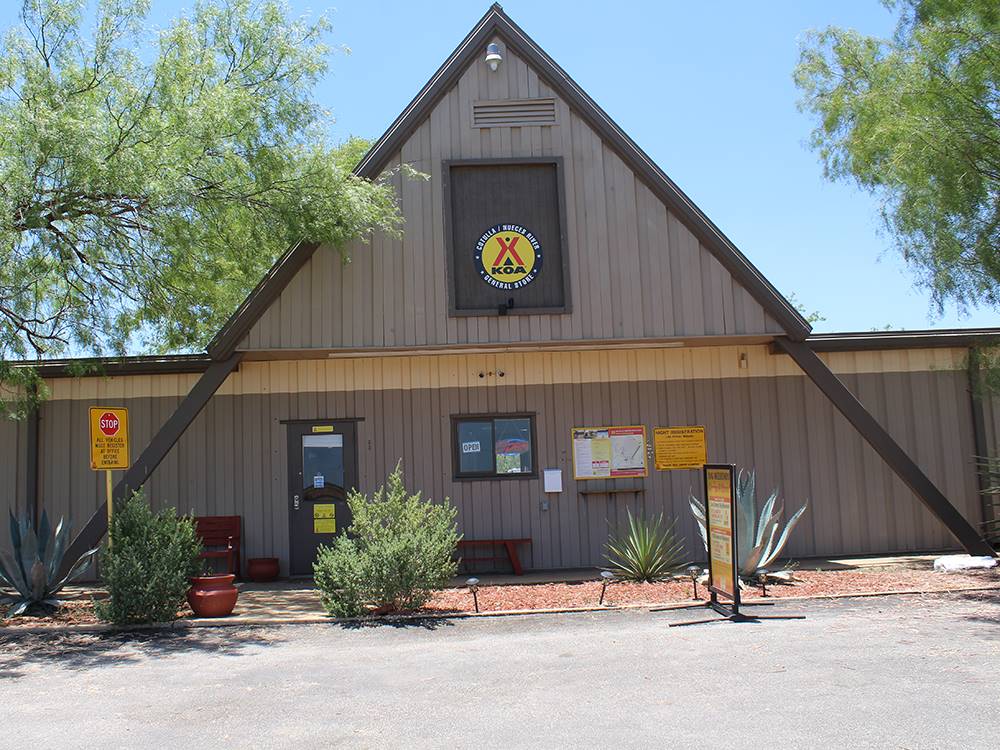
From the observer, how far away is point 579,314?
12.4 m

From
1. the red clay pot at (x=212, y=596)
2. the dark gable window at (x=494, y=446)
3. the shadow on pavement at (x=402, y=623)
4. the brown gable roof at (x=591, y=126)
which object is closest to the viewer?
the shadow on pavement at (x=402, y=623)

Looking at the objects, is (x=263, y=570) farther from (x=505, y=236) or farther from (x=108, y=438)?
(x=505, y=236)

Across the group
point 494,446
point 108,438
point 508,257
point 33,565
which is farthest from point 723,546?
point 33,565

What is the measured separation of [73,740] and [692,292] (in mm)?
9137

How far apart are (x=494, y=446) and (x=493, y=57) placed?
547cm

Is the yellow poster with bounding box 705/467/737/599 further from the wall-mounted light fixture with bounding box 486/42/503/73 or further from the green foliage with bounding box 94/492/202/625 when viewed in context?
the wall-mounted light fixture with bounding box 486/42/503/73

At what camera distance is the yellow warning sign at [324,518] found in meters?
13.2

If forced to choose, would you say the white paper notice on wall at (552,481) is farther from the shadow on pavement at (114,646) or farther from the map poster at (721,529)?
the shadow on pavement at (114,646)

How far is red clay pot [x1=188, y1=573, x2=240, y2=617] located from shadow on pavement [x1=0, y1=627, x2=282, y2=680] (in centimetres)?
48

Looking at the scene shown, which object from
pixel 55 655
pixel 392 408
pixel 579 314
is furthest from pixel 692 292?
pixel 55 655

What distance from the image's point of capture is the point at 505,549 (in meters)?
13.2

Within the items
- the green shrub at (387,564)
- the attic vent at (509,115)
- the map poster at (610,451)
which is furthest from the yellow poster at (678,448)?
the attic vent at (509,115)

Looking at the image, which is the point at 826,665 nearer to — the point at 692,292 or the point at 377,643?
the point at 377,643

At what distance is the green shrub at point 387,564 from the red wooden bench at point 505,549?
2773mm
